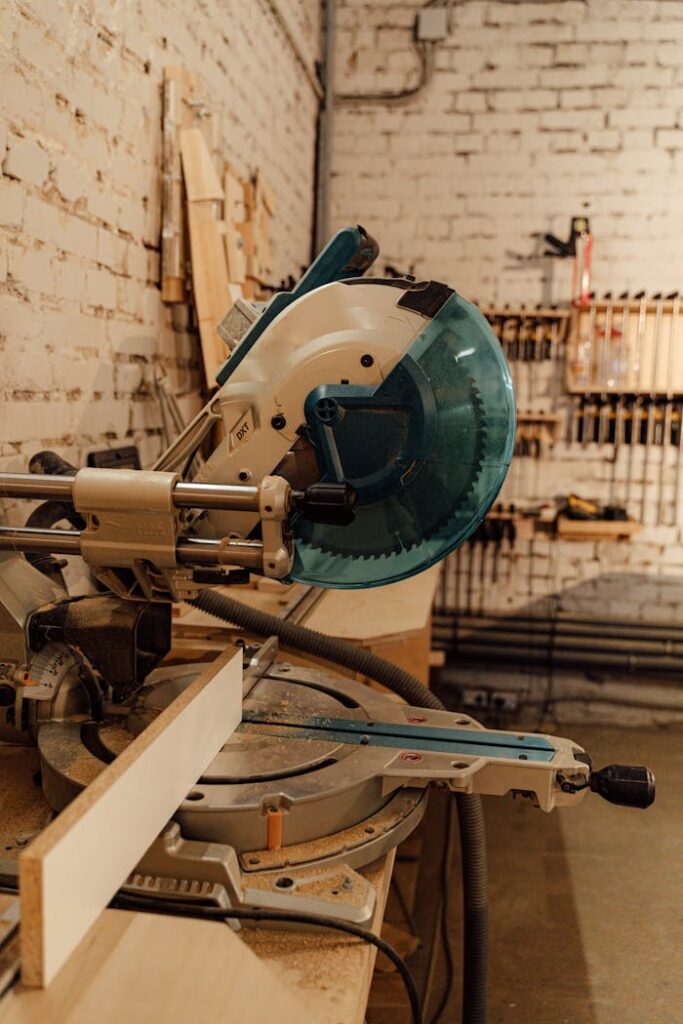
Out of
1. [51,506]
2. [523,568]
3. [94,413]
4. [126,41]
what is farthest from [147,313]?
[523,568]

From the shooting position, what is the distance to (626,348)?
4.02 metres

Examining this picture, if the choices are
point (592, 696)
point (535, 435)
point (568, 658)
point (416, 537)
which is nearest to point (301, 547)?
point (416, 537)

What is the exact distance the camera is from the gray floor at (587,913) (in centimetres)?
224

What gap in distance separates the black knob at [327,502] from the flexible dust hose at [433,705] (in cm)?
49

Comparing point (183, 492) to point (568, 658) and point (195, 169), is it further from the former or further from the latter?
point (568, 658)

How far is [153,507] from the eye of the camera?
104 centimetres

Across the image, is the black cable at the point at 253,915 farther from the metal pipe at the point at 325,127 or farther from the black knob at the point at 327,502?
the metal pipe at the point at 325,127

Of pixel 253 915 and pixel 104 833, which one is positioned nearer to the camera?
pixel 104 833

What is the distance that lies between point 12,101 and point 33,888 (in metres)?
1.43

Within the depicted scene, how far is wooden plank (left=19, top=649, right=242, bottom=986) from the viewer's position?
689 millimetres

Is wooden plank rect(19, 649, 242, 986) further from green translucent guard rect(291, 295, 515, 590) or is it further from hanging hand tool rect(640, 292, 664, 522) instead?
hanging hand tool rect(640, 292, 664, 522)

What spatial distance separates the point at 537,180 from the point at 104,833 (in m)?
3.98

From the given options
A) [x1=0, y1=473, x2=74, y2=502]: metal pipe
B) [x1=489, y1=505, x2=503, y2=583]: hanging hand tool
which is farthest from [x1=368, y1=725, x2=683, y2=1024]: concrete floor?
[x1=0, y1=473, x2=74, y2=502]: metal pipe

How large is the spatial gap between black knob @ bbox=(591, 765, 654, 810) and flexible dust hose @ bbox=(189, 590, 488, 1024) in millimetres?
265
